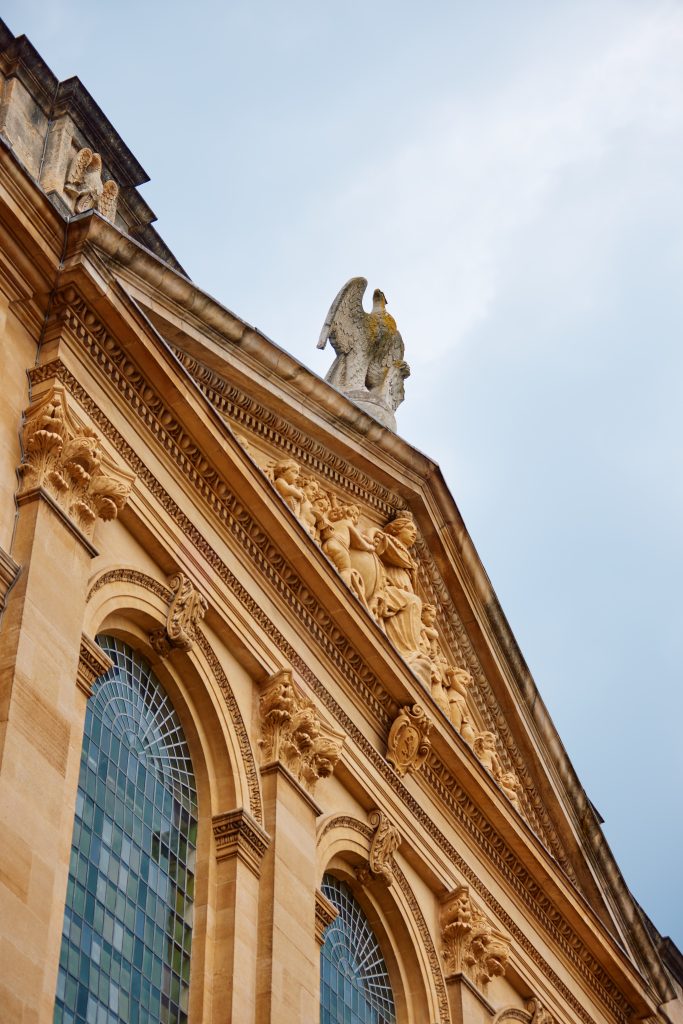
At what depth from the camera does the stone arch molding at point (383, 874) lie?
24.0m

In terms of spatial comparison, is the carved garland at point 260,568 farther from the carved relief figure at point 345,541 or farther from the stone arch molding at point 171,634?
the carved relief figure at point 345,541

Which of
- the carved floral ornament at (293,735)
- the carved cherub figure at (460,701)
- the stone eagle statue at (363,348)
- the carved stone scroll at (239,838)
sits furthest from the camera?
the stone eagle statue at (363,348)

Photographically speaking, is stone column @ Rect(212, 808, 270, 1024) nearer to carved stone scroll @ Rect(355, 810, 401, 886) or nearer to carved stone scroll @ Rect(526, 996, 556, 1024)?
carved stone scroll @ Rect(355, 810, 401, 886)

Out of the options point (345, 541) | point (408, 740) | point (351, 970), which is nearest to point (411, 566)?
point (345, 541)

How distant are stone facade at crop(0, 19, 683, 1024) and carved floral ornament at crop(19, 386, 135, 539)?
3 cm

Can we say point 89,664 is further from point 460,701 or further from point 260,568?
point 460,701

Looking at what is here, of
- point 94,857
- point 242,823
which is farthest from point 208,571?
point 94,857

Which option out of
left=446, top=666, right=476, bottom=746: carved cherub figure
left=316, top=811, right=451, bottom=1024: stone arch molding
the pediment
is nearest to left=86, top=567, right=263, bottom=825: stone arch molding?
left=316, top=811, right=451, bottom=1024: stone arch molding

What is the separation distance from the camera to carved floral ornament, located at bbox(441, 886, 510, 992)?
26.0m

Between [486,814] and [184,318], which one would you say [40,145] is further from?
[486,814]

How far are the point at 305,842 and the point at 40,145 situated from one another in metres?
9.88

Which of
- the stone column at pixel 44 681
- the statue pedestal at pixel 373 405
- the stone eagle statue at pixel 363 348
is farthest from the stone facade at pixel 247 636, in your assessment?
the stone eagle statue at pixel 363 348

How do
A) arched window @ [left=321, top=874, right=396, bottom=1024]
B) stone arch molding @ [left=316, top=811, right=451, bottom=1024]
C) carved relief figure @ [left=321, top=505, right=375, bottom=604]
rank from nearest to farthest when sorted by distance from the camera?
arched window @ [left=321, top=874, right=396, bottom=1024] → stone arch molding @ [left=316, top=811, right=451, bottom=1024] → carved relief figure @ [left=321, top=505, right=375, bottom=604]

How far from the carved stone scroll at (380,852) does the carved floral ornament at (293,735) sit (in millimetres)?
1570
